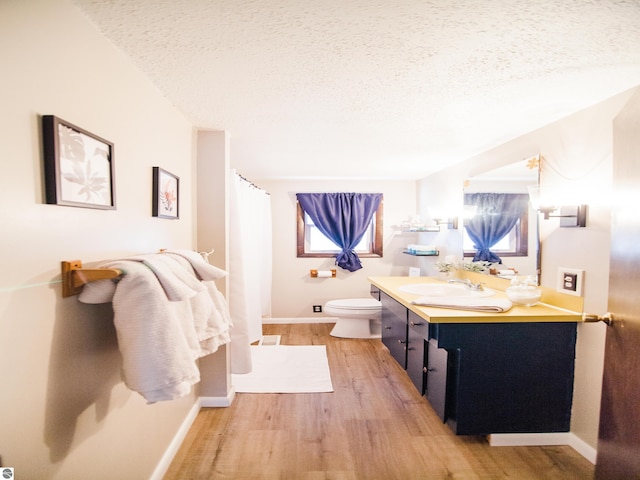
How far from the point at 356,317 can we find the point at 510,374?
6.00 ft

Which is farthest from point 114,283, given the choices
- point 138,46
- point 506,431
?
point 506,431

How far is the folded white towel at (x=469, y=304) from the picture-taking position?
1.69 metres

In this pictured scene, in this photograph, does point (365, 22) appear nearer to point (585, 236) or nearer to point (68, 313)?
point (68, 313)

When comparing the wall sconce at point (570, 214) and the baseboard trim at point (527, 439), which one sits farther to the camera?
the baseboard trim at point (527, 439)

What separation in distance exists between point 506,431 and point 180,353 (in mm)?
1915

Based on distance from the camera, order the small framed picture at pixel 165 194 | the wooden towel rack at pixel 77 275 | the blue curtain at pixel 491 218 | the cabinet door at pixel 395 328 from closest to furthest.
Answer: the wooden towel rack at pixel 77 275 < the small framed picture at pixel 165 194 < the blue curtain at pixel 491 218 < the cabinet door at pixel 395 328

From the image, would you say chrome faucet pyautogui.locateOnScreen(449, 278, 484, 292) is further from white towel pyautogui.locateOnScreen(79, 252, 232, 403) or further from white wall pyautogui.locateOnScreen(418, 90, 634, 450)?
white towel pyautogui.locateOnScreen(79, 252, 232, 403)

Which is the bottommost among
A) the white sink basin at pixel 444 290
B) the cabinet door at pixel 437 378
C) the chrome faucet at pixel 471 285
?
the cabinet door at pixel 437 378

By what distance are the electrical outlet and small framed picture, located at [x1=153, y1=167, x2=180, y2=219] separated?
7.68 feet

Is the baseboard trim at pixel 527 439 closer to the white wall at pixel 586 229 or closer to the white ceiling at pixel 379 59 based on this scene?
the white wall at pixel 586 229

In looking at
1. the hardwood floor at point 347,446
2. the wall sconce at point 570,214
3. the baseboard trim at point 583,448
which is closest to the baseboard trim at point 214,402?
the hardwood floor at point 347,446

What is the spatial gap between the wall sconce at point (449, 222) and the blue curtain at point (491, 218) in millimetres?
192

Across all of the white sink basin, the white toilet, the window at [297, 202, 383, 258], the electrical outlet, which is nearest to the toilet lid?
the white toilet

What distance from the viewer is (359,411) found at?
2.04 meters
